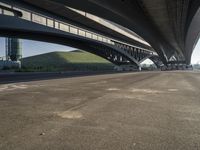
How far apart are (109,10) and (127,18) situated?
157 inches

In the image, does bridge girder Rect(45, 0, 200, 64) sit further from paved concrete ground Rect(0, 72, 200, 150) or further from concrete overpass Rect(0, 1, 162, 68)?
paved concrete ground Rect(0, 72, 200, 150)

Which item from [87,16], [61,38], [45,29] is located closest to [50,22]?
[45,29]

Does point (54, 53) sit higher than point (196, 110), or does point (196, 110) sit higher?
point (54, 53)

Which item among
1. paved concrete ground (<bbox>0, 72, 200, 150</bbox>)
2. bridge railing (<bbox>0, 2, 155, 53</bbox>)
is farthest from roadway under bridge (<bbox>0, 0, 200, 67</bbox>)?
paved concrete ground (<bbox>0, 72, 200, 150</bbox>)

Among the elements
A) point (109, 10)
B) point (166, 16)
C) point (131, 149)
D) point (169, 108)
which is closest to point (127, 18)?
point (109, 10)

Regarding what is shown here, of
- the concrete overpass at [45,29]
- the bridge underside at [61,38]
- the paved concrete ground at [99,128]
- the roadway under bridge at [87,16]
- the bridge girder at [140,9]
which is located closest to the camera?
the paved concrete ground at [99,128]

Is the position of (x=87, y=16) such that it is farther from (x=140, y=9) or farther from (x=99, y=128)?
(x=99, y=128)

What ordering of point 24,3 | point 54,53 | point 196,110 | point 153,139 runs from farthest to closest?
point 54,53, point 24,3, point 196,110, point 153,139

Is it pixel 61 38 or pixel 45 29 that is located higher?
pixel 61 38

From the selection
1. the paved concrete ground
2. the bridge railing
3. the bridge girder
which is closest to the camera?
the paved concrete ground

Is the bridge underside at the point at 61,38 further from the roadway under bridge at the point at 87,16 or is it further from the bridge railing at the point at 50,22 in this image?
the bridge railing at the point at 50,22

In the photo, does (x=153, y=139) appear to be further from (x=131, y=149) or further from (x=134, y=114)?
(x=134, y=114)

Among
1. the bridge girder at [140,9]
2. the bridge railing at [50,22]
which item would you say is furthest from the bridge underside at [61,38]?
the bridge girder at [140,9]

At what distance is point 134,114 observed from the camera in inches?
267
